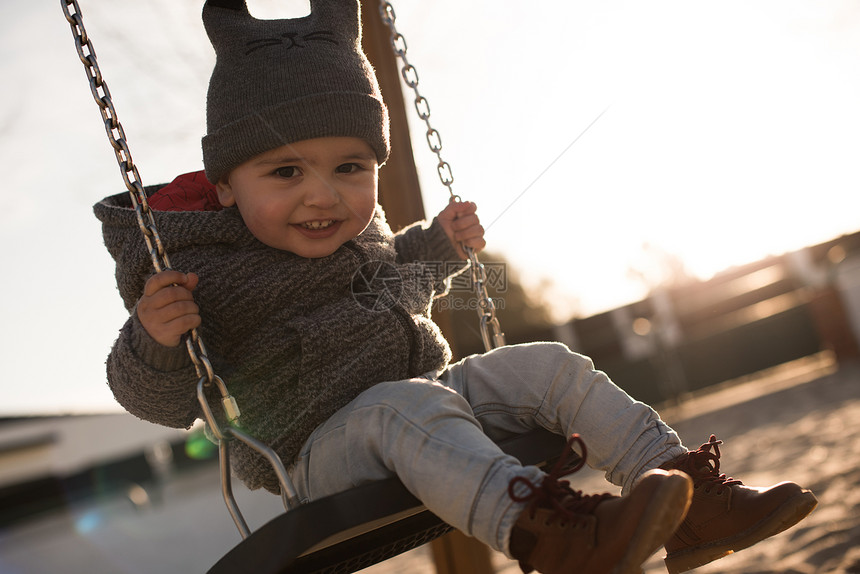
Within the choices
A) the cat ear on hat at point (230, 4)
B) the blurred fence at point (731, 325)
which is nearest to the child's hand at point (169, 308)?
the cat ear on hat at point (230, 4)

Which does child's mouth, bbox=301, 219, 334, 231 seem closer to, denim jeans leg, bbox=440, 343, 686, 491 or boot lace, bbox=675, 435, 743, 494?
denim jeans leg, bbox=440, 343, 686, 491

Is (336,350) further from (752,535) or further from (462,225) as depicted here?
(752,535)

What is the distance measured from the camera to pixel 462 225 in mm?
1439

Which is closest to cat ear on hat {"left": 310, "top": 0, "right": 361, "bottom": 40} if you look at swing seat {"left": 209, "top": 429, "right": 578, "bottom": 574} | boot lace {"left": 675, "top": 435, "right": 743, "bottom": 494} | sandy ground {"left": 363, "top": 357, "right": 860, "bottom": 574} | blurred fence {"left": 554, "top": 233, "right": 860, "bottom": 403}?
swing seat {"left": 209, "top": 429, "right": 578, "bottom": 574}

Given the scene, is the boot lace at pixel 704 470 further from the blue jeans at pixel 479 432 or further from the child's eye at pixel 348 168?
the child's eye at pixel 348 168

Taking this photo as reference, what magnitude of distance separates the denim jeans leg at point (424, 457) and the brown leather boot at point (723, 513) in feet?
0.84

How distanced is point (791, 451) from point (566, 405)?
3.49 metres

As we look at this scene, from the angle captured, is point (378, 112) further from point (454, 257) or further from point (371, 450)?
point (371, 450)

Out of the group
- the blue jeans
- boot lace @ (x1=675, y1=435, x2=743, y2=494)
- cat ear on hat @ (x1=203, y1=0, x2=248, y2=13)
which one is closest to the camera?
the blue jeans

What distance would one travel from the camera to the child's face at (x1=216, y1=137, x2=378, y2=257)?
112 centimetres

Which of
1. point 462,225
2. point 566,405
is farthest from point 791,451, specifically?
point 566,405

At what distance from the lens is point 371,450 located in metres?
0.95

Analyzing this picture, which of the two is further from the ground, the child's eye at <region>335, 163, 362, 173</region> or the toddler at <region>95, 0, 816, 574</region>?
the child's eye at <region>335, 163, 362, 173</region>

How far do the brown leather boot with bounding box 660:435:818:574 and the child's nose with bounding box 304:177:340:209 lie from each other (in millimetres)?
610
